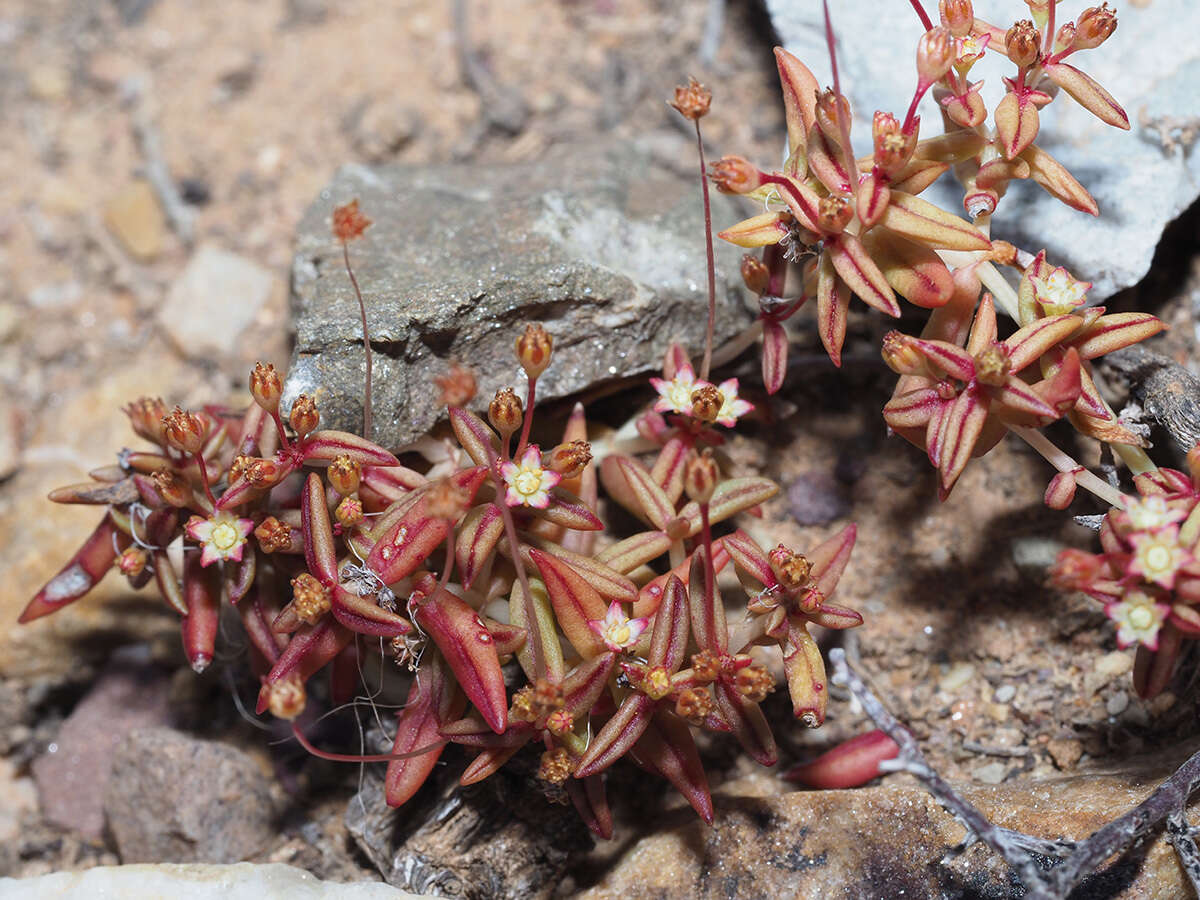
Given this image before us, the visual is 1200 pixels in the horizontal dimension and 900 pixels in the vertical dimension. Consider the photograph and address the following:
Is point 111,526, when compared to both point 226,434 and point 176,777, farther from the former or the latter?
point 176,777

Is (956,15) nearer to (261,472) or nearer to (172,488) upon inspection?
(261,472)

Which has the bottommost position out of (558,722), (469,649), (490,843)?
(490,843)

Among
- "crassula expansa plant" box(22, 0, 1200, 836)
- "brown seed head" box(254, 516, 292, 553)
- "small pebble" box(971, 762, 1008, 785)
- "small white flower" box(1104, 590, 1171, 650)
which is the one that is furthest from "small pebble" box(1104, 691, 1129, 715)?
"brown seed head" box(254, 516, 292, 553)

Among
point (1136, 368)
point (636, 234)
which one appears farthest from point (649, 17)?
point (1136, 368)

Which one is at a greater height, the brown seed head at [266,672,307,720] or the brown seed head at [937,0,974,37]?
the brown seed head at [937,0,974,37]

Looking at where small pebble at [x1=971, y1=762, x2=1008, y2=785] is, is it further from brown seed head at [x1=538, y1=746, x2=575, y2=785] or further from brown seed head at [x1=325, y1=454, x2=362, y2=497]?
brown seed head at [x1=325, y1=454, x2=362, y2=497]

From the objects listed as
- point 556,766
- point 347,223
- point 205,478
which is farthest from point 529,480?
point 205,478
